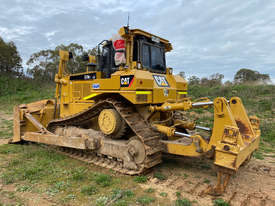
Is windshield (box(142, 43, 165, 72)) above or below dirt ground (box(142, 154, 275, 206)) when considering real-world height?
above

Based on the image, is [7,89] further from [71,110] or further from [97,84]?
[97,84]

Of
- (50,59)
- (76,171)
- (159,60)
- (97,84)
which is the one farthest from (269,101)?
(50,59)

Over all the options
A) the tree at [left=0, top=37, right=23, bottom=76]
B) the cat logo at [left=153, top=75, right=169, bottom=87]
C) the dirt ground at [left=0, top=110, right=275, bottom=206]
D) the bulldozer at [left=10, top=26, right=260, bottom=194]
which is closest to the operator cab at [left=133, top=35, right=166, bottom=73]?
the bulldozer at [left=10, top=26, right=260, bottom=194]

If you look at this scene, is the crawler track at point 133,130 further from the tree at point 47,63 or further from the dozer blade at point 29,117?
the tree at point 47,63

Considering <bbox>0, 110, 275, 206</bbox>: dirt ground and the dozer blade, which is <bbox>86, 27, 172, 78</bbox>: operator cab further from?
the dozer blade

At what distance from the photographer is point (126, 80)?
4.61 m

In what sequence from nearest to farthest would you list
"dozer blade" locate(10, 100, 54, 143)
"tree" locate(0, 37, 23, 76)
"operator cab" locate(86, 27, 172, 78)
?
"operator cab" locate(86, 27, 172, 78) → "dozer blade" locate(10, 100, 54, 143) → "tree" locate(0, 37, 23, 76)

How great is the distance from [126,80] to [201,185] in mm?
2620

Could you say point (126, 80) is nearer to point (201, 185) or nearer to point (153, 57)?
point (153, 57)

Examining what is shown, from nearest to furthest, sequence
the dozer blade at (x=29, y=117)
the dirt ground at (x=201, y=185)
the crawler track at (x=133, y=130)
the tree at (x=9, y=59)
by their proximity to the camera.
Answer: the dirt ground at (x=201, y=185) → the crawler track at (x=133, y=130) → the dozer blade at (x=29, y=117) → the tree at (x=9, y=59)

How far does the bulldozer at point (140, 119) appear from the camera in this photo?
3775 millimetres

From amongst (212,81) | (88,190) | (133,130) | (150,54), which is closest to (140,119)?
(133,130)

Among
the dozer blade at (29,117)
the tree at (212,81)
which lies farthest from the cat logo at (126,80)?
the tree at (212,81)

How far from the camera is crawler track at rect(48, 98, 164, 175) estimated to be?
14.4 ft
